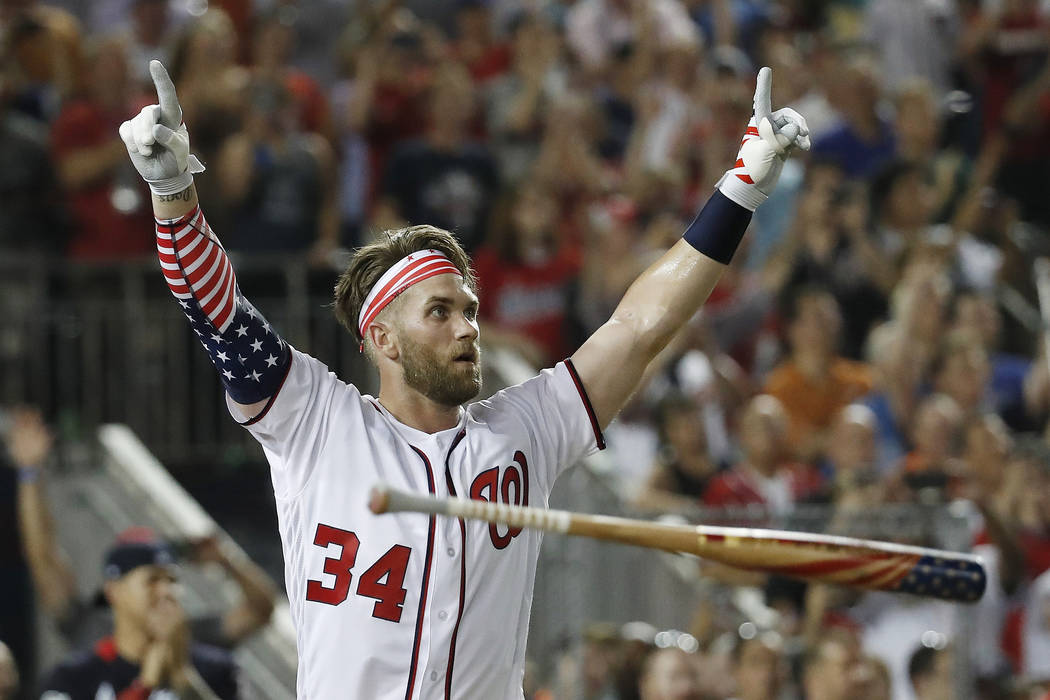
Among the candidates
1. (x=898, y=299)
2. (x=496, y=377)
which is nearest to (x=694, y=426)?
A: (x=496, y=377)

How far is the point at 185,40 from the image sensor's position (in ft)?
31.0

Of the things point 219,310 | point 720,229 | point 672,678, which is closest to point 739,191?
point 720,229

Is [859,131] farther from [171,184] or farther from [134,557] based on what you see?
[171,184]

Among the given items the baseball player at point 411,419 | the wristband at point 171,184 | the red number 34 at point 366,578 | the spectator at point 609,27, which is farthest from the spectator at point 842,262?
the wristband at point 171,184

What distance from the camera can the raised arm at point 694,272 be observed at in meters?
4.37

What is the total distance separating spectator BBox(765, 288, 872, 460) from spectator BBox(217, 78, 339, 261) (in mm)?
2644

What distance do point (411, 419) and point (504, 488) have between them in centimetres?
32

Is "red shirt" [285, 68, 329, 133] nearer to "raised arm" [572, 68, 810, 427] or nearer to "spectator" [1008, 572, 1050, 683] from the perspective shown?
"spectator" [1008, 572, 1050, 683]

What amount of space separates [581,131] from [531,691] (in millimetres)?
4267

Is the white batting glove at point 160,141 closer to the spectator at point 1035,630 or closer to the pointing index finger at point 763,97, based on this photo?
the pointing index finger at point 763,97

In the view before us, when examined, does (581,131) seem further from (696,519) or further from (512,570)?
(512,570)

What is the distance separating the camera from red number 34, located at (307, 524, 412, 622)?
13.0ft

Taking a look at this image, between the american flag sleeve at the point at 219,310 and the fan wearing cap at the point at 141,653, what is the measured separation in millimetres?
2840

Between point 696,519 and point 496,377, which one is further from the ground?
point 496,377
